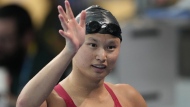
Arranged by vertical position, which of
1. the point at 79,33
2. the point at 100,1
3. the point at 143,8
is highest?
the point at 79,33

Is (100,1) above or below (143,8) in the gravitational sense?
below

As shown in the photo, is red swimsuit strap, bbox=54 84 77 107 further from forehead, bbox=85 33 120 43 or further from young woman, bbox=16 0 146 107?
forehead, bbox=85 33 120 43

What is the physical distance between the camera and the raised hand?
2162 mm

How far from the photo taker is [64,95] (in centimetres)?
232

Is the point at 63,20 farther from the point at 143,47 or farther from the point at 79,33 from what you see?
the point at 143,47

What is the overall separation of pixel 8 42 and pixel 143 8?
0.89 metres

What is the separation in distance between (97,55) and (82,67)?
7 cm

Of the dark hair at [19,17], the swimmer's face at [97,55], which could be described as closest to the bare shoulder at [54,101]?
the swimmer's face at [97,55]

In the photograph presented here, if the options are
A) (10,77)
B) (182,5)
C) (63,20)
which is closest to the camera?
(63,20)

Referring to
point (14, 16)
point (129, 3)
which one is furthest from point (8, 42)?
point (129, 3)

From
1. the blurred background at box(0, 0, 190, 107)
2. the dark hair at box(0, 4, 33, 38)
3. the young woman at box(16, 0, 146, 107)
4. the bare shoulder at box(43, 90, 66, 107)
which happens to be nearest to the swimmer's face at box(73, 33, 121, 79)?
the young woman at box(16, 0, 146, 107)

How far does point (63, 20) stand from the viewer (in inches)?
85.4

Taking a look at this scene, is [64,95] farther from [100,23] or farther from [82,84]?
[100,23]

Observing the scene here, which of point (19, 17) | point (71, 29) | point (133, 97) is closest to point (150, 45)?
point (19, 17)
